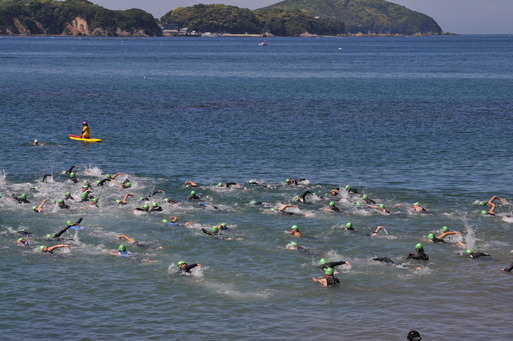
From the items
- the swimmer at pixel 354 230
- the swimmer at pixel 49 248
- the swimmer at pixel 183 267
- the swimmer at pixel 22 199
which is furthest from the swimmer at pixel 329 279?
the swimmer at pixel 22 199

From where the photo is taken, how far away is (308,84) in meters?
116

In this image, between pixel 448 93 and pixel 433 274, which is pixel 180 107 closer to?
pixel 448 93

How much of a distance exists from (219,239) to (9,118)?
154ft

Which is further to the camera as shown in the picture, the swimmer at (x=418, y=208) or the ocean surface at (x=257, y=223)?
the swimmer at (x=418, y=208)

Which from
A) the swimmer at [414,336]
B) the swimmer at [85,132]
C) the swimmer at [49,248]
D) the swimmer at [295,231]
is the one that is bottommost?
the swimmer at [49,248]

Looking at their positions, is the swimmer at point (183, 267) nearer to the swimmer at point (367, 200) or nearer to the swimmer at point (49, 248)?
the swimmer at point (49, 248)

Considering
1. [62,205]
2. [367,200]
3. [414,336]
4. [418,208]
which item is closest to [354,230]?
[367,200]

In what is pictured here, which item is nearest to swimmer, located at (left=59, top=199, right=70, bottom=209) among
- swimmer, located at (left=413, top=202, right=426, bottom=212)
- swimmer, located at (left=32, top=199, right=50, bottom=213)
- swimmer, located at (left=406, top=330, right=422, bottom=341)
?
swimmer, located at (left=32, top=199, right=50, bottom=213)

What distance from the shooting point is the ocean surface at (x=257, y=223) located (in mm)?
23531

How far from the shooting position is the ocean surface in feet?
77.2

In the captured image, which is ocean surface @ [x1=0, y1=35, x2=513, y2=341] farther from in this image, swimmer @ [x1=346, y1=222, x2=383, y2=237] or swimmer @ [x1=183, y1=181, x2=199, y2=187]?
swimmer @ [x1=346, y1=222, x2=383, y2=237]

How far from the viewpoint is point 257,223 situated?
114 ft

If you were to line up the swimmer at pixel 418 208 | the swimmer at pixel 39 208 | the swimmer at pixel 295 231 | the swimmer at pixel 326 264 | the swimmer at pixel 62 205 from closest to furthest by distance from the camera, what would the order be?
the swimmer at pixel 326 264, the swimmer at pixel 295 231, the swimmer at pixel 39 208, the swimmer at pixel 62 205, the swimmer at pixel 418 208

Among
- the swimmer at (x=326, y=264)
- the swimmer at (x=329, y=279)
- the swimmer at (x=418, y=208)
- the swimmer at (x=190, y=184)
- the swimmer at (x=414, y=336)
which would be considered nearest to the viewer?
the swimmer at (x=414, y=336)
